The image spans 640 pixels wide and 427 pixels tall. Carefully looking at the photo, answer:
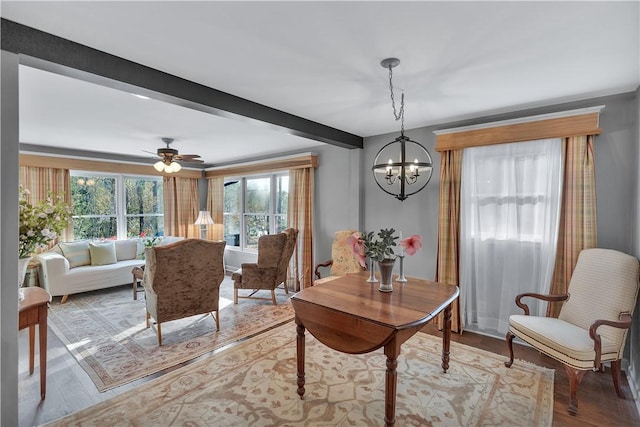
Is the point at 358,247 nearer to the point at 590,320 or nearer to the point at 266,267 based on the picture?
the point at 590,320

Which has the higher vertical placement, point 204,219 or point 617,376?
point 204,219

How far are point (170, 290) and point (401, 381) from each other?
7.63ft

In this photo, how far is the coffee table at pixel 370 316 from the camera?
68.2 inches

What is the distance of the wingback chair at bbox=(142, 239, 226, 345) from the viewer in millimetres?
2957

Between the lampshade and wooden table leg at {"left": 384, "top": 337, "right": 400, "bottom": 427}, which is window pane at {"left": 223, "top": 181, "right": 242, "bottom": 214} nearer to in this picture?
the lampshade

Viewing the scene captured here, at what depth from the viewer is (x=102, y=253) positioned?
4852 millimetres

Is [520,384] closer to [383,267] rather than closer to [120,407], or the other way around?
[383,267]

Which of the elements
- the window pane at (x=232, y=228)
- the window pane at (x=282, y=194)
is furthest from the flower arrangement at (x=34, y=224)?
the window pane at (x=232, y=228)

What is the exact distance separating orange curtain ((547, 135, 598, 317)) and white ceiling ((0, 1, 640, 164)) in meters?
0.48

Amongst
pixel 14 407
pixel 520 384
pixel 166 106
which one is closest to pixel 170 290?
pixel 14 407

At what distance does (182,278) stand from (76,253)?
9.30ft

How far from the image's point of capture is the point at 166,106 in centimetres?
290

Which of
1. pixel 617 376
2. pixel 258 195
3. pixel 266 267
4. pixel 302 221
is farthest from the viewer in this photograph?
pixel 258 195

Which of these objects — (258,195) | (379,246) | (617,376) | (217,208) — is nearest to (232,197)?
(217,208)
